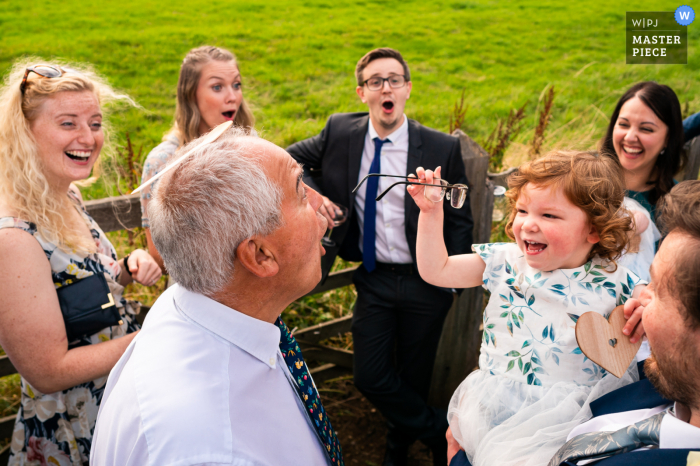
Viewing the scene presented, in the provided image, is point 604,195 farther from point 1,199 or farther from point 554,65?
point 554,65

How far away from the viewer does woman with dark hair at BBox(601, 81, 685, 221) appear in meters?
2.95

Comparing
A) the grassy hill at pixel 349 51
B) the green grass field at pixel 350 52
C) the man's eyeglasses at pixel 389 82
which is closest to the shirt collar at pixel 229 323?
the man's eyeglasses at pixel 389 82

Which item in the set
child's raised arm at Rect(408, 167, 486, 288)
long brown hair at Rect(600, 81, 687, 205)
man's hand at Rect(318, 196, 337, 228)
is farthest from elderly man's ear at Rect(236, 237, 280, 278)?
long brown hair at Rect(600, 81, 687, 205)

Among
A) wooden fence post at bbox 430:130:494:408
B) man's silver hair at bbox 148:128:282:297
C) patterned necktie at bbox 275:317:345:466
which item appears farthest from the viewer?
wooden fence post at bbox 430:130:494:408

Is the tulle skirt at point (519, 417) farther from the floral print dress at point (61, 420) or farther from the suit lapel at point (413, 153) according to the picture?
the floral print dress at point (61, 420)

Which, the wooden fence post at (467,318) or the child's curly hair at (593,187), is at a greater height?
the child's curly hair at (593,187)

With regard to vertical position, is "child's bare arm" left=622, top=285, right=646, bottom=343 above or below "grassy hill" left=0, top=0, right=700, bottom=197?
below

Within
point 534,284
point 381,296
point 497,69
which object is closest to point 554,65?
point 497,69

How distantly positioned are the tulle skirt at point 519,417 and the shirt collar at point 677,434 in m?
0.48

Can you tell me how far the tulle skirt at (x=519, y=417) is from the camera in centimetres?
165

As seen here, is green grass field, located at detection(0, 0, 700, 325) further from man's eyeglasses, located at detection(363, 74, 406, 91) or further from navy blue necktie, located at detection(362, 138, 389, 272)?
navy blue necktie, located at detection(362, 138, 389, 272)

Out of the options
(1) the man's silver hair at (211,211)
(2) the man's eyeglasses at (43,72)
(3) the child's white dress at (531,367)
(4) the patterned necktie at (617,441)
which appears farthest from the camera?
(2) the man's eyeglasses at (43,72)

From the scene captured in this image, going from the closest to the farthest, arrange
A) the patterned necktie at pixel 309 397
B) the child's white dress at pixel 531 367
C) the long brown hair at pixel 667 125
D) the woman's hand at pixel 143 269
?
the patterned necktie at pixel 309 397 → the child's white dress at pixel 531 367 → the woman's hand at pixel 143 269 → the long brown hair at pixel 667 125

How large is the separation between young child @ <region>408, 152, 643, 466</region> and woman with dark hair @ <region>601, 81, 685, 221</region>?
118 centimetres
